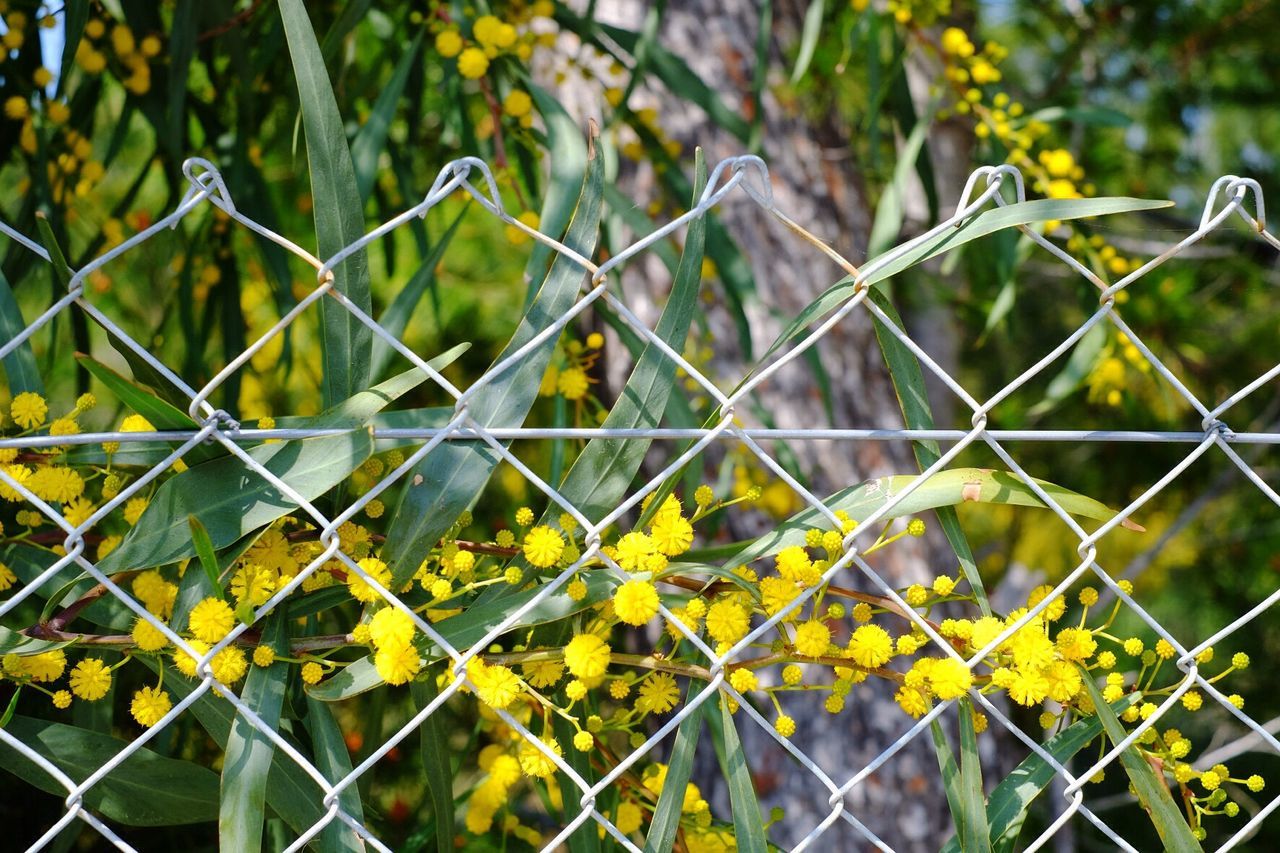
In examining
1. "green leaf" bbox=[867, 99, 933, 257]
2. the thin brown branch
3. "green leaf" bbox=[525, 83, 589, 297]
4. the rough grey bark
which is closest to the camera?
"green leaf" bbox=[525, 83, 589, 297]

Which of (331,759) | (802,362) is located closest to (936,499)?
(331,759)

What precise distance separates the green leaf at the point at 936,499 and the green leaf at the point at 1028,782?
14 cm

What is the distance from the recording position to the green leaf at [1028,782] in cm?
68

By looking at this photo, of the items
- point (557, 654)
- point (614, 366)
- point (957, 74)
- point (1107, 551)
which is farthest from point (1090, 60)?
point (557, 654)

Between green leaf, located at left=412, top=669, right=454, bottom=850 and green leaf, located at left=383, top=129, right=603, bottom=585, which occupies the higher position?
green leaf, located at left=383, top=129, right=603, bottom=585

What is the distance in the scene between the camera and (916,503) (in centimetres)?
66

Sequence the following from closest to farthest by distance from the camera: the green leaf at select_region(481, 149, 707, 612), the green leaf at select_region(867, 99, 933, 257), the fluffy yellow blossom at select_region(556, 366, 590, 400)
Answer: the green leaf at select_region(481, 149, 707, 612)
the fluffy yellow blossom at select_region(556, 366, 590, 400)
the green leaf at select_region(867, 99, 933, 257)

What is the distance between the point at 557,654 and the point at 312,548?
173 millimetres

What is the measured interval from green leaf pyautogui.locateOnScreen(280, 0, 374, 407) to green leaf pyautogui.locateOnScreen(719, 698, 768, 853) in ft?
1.14

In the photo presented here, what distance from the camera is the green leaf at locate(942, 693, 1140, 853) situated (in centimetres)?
68

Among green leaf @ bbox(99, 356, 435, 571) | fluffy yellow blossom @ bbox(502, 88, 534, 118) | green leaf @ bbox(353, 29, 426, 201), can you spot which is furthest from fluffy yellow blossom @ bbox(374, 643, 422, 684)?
fluffy yellow blossom @ bbox(502, 88, 534, 118)

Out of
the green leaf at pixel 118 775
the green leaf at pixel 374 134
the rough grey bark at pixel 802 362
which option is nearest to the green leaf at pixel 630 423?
the green leaf at pixel 118 775

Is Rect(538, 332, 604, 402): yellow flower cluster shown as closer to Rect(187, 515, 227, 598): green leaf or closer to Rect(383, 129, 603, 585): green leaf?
Rect(383, 129, 603, 585): green leaf

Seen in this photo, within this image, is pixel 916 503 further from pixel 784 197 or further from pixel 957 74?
pixel 784 197
